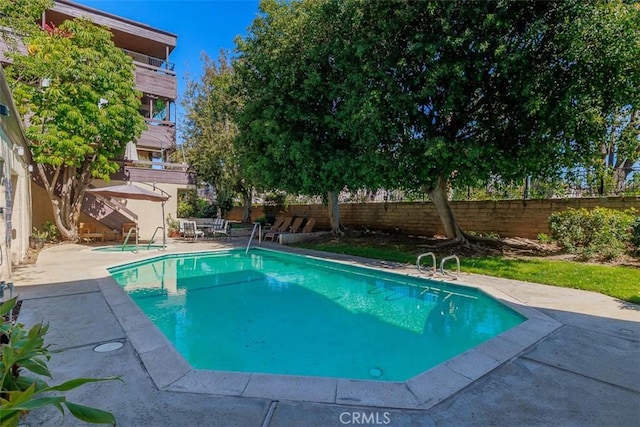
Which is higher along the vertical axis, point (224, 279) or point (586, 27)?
point (586, 27)

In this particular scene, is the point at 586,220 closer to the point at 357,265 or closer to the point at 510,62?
the point at 510,62

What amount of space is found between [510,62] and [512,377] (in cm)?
821

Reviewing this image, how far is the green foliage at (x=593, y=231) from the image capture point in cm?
920

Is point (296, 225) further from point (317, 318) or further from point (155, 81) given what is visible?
point (155, 81)

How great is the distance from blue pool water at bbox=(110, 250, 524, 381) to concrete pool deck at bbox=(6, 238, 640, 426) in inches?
36.5

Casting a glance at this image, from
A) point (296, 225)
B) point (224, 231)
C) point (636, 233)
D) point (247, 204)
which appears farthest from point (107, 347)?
point (247, 204)

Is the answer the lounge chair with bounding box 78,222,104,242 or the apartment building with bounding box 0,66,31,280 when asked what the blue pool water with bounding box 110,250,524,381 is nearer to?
the apartment building with bounding box 0,66,31,280

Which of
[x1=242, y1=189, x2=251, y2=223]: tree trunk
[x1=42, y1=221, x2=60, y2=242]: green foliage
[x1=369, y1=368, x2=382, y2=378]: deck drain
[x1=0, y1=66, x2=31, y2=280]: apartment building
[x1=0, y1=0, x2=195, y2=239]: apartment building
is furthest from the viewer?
[x1=242, y1=189, x2=251, y2=223]: tree trunk

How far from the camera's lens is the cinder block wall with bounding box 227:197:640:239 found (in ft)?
37.1

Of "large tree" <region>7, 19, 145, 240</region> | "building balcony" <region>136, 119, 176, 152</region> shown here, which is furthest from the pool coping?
"building balcony" <region>136, 119, 176, 152</region>

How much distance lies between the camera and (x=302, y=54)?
483 inches

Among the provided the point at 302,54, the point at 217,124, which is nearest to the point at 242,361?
the point at 302,54

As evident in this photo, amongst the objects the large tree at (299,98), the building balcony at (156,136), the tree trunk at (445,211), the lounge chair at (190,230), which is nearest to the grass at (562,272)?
the tree trunk at (445,211)

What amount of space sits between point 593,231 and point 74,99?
17429 millimetres
